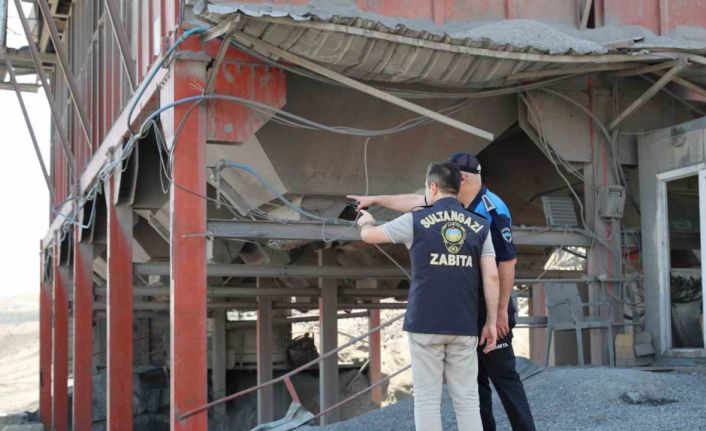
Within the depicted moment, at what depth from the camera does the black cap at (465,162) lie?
256 inches

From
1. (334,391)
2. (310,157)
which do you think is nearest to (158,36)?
(310,157)

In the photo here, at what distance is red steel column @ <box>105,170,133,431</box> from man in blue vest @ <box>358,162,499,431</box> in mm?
8436

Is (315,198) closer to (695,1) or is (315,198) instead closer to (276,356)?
(695,1)

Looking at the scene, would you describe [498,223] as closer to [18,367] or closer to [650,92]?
[650,92]

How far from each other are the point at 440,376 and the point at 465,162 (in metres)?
1.38

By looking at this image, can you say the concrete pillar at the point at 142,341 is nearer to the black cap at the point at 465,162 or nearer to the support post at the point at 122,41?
the support post at the point at 122,41

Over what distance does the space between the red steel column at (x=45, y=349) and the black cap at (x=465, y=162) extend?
56.2ft

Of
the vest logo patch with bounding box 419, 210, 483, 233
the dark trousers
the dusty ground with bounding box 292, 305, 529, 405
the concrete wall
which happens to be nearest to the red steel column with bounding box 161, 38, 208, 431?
the dark trousers

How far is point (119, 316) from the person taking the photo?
13.9m

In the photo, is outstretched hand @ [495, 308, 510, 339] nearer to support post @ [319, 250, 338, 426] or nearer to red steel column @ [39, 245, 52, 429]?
support post @ [319, 250, 338, 426]

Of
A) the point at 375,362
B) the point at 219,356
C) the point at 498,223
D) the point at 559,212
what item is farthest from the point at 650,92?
the point at 219,356

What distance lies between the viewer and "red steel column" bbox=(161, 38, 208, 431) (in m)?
9.75

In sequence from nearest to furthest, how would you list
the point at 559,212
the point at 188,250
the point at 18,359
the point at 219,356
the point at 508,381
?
the point at 508,381, the point at 188,250, the point at 559,212, the point at 219,356, the point at 18,359

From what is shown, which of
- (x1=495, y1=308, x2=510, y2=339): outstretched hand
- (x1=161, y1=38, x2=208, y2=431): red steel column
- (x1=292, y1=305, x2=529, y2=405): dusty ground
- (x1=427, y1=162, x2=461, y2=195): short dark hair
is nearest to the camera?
(x1=427, y1=162, x2=461, y2=195): short dark hair
